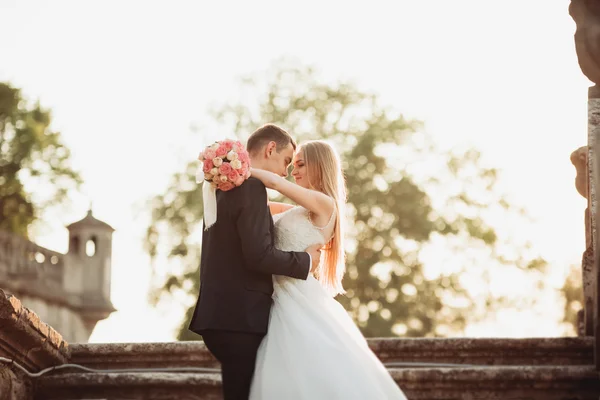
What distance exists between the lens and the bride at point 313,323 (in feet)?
17.9

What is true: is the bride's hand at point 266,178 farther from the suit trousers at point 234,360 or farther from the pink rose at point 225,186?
the suit trousers at point 234,360

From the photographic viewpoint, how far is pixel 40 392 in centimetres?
724

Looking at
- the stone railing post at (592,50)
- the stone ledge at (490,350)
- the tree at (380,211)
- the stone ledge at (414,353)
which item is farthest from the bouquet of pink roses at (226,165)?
the tree at (380,211)

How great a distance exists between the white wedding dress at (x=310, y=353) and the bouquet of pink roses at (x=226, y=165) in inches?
23.5

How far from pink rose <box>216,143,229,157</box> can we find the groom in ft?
0.57

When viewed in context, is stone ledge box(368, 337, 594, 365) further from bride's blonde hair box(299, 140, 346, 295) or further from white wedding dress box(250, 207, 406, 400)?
white wedding dress box(250, 207, 406, 400)

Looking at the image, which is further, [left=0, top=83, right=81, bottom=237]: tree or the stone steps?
[left=0, top=83, right=81, bottom=237]: tree

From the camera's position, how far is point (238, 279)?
5512 millimetres

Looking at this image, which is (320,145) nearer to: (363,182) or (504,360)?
(504,360)

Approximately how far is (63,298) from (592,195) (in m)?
26.8

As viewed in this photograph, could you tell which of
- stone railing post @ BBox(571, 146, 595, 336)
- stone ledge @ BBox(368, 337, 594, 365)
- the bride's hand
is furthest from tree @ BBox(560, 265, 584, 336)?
the bride's hand

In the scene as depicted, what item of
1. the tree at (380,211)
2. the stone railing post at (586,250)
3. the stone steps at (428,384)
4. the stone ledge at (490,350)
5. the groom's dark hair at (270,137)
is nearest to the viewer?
the groom's dark hair at (270,137)

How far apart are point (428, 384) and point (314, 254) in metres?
1.51

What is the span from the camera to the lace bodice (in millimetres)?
5926
